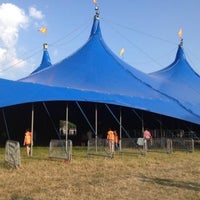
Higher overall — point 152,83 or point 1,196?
point 152,83

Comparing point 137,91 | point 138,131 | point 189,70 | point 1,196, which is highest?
point 189,70

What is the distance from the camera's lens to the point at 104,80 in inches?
853

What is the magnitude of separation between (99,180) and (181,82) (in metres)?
18.8

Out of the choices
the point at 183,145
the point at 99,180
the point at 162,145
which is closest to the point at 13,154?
the point at 99,180

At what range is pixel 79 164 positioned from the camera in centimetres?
1334

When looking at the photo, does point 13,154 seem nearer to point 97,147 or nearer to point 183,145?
point 97,147

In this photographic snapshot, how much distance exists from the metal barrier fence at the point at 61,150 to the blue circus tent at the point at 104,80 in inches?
144

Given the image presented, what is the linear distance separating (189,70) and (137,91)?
950 centimetres

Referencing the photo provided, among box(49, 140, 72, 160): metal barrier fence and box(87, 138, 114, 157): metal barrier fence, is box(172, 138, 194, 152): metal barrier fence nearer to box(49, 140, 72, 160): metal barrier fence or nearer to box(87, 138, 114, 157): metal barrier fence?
box(87, 138, 114, 157): metal barrier fence

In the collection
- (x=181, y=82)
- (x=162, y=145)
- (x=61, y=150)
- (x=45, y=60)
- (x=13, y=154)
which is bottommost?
(x=13, y=154)

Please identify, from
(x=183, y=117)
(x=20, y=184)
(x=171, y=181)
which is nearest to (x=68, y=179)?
(x=20, y=184)

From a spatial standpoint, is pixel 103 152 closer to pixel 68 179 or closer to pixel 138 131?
pixel 68 179

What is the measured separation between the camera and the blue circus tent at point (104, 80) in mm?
19847

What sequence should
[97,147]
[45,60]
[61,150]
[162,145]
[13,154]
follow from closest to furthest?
[13,154] < [61,150] < [97,147] < [162,145] < [45,60]
